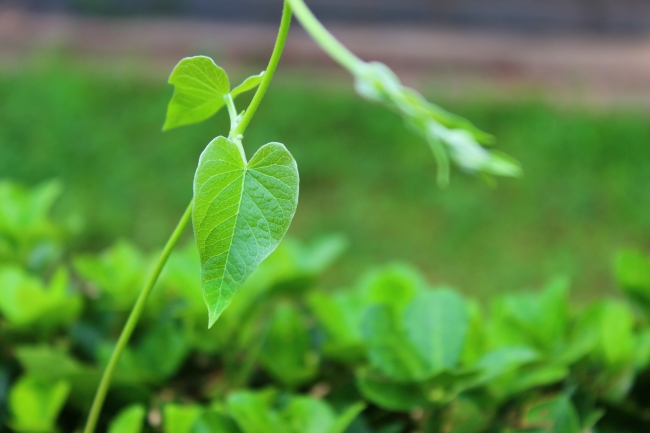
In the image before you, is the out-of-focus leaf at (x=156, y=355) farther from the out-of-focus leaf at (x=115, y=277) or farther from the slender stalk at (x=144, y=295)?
the slender stalk at (x=144, y=295)

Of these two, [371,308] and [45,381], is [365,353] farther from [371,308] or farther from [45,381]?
[45,381]

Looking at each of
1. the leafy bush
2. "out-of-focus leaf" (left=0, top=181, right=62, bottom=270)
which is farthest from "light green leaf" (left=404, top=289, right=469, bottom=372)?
"out-of-focus leaf" (left=0, top=181, right=62, bottom=270)

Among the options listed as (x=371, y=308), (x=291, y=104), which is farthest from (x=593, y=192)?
(x=371, y=308)

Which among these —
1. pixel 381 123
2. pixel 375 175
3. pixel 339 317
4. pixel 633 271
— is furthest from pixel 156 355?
pixel 381 123

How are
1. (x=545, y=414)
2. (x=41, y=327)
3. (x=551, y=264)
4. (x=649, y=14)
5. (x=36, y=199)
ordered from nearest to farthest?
1. (x=545, y=414)
2. (x=41, y=327)
3. (x=36, y=199)
4. (x=551, y=264)
5. (x=649, y=14)

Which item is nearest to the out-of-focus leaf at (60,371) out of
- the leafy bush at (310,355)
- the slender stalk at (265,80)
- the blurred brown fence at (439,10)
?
the leafy bush at (310,355)

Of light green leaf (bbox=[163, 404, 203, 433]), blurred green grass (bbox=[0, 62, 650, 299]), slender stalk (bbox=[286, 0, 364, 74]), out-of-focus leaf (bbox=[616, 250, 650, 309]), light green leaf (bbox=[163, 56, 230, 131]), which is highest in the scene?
slender stalk (bbox=[286, 0, 364, 74])

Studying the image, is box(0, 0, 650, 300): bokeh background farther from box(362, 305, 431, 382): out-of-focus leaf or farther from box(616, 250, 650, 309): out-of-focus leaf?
box(362, 305, 431, 382): out-of-focus leaf
